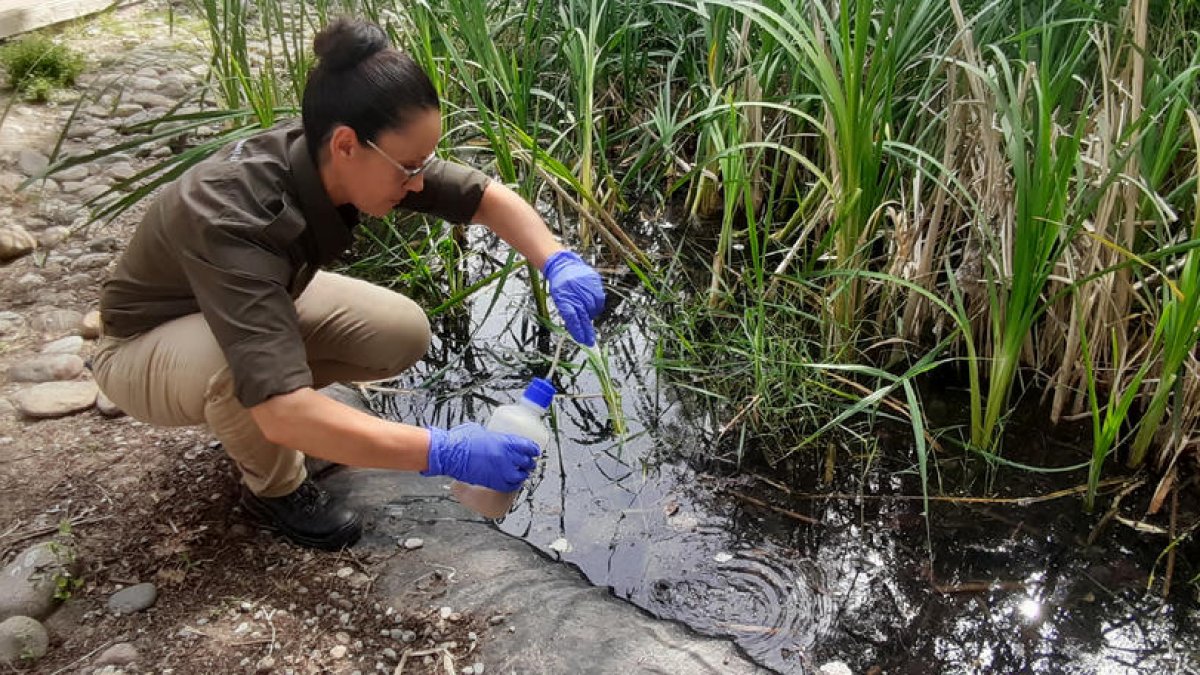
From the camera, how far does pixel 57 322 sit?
265 centimetres

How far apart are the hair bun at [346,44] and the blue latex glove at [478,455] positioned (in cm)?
65

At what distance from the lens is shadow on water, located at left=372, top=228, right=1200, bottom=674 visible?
183cm

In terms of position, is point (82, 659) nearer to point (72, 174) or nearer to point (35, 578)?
point (35, 578)

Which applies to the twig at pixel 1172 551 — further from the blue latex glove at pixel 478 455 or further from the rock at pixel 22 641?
the rock at pixel 22 641

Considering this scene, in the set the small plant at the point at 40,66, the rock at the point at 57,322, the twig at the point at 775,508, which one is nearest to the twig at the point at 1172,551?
the twig at the point at 775,508

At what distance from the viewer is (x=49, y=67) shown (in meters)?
4.03

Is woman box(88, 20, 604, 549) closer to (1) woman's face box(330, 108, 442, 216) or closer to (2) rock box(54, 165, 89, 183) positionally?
(1) woman's face box(330, 108, 442, 216)

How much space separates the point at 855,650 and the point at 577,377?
3.64 ft

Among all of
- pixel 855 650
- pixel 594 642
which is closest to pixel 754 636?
pixel 855 650

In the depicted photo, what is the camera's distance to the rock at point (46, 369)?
245 cm

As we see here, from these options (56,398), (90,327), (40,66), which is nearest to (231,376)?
(56,398)

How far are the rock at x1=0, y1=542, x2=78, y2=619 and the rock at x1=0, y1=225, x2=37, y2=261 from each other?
143cm

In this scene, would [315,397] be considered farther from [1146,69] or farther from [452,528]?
[1146,69]

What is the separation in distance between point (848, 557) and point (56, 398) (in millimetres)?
1937
